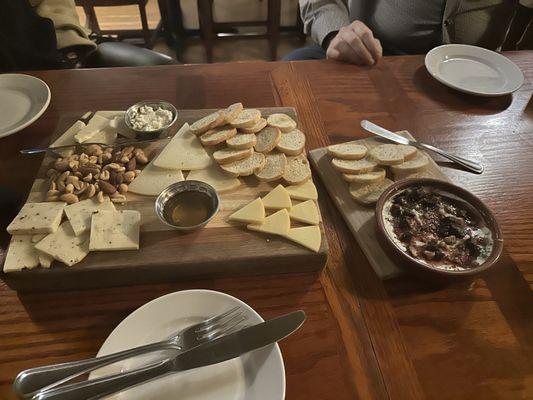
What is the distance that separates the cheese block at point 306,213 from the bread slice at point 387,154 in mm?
242

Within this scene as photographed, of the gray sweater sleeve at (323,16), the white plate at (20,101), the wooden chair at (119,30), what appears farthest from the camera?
the wooden chair at (119,30)

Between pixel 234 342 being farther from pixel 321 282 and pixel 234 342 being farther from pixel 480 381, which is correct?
pixel 480 381

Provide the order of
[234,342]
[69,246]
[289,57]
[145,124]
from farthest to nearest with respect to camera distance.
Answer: [289,57] < [145,124] < [69,246] < [234,342]

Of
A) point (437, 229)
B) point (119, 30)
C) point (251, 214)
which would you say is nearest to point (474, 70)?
point (437, 229)

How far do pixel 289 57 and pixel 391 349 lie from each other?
1.47m

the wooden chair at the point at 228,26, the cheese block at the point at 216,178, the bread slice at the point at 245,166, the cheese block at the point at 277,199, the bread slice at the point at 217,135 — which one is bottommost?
the wooden chair at the point at 228,26

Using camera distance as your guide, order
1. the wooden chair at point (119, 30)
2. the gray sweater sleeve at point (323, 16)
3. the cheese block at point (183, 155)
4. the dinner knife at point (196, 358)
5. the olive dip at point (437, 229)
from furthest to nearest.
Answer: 1. the wooden chair at point (119, 30)
2. the gray sweater sleeve at point (323, 16)
3. the cheese block at point (183, 155)
4. the olive dip at point (437, 229)
5. the dinner knife at point (196, 358)

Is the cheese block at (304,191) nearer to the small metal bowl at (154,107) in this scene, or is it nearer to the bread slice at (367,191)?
the bread slice at (367,191)

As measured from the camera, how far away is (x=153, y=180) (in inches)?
41.1

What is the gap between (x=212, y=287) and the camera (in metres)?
0.89

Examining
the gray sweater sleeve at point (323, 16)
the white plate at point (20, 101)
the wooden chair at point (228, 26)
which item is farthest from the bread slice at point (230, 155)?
the wooden chair at point (228, 26)

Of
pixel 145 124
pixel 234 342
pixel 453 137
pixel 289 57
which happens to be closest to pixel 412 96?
pixel 453 137

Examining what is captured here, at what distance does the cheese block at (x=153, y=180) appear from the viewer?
1.02m

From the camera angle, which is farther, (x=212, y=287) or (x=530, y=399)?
(x=212, y=287)
